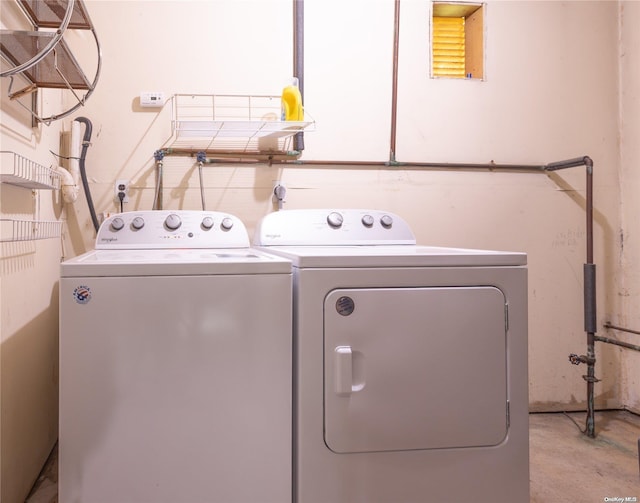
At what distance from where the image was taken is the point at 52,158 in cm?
221

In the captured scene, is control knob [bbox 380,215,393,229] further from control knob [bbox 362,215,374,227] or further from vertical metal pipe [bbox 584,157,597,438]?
vertical metal pipe [bbox 584,157,597,438]

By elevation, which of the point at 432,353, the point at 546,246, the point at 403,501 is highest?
the point at 546,246

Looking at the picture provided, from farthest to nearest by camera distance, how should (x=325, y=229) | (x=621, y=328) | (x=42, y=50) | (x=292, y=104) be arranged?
1. (x=621, y=328)
2. (x=292, y=104)
3. (x=325, y=229)
4. (x=42, y=50)

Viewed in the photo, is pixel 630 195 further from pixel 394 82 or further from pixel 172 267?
pixel 172 267

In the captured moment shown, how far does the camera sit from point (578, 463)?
2.17 m

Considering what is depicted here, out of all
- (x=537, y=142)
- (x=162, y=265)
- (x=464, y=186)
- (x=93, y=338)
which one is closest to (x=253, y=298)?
(x=162, y=265)

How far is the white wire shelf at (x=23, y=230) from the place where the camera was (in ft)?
5.01

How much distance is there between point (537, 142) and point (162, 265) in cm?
239

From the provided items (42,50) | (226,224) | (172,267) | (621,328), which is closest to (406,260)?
(172,267)

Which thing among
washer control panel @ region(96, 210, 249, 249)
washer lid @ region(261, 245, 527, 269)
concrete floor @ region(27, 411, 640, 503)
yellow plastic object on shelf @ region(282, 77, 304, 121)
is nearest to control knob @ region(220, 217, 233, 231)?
washer control panel @ region(96, 210, 249, 249)

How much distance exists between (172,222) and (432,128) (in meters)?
1.54

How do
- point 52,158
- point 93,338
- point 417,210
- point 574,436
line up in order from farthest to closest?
1. point 417,210
2. point 574,436
3. point 52,158
4. point 93,338

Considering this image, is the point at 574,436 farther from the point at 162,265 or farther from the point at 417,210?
the point at 162,265

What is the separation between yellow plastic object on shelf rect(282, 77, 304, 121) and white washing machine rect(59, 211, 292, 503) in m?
1.27
